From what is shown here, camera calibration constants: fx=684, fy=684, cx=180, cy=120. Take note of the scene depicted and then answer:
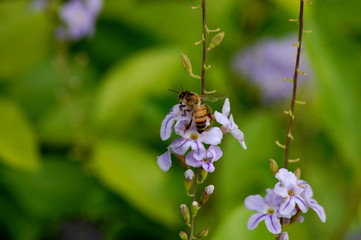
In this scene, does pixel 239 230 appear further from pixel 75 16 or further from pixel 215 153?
pixel 75 16

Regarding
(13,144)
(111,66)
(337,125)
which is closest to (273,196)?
(337,125)

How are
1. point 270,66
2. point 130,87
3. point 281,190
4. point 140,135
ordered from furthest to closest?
point 270,66, point 140,135, point 130,87, point 281,190

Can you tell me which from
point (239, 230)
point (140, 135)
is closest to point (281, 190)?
point (239, 230)

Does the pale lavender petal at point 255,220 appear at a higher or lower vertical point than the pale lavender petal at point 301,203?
lower

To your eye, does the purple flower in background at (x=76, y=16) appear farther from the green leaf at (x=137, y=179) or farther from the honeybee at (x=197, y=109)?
the honeybee at (x=197, y=109)

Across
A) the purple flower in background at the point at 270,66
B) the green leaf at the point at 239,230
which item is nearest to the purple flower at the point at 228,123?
the green leaf at the point at 239,230

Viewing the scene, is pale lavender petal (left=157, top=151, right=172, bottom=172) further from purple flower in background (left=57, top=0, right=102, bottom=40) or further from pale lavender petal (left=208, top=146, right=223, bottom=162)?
purple flower in background (left=57, top=0, right=102, bottom=40)
